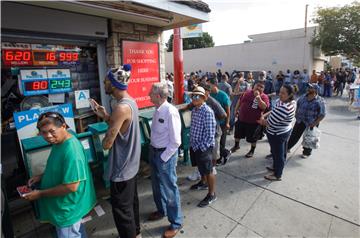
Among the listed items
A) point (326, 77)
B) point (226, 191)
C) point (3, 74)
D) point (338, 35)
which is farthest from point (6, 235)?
point (338, 35)

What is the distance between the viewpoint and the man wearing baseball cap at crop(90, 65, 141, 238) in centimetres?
207

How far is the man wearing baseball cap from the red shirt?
10.6ft

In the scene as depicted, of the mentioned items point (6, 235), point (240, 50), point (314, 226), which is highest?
point (240, 50)

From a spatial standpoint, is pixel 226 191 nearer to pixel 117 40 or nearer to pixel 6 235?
pixel 6 235

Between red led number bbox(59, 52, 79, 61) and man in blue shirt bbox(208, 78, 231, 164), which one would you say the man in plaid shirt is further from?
red led number bbox(59, 52, 79, 61)

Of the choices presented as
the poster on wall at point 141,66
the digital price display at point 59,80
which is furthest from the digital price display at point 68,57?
the poster on wall at point 141,66

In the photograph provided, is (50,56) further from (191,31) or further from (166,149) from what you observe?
(191,31)

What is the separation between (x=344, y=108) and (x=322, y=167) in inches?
298

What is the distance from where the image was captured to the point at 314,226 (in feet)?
9.44

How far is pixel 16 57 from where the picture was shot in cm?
311

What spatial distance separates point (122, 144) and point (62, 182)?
23.4 inches

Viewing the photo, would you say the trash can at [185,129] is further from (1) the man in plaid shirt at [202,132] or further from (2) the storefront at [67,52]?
(1) the man in plaid shirt at [202,132]

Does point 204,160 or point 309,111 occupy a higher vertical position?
point 309,111

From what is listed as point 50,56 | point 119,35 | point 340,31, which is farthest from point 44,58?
point 340,31
